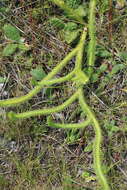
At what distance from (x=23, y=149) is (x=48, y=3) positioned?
106cm

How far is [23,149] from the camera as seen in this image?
262cm

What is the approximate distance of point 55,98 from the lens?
260 cm

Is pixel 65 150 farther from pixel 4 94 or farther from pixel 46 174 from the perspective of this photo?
pixel 4 94

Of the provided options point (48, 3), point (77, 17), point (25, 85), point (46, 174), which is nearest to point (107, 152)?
point (46, 174)

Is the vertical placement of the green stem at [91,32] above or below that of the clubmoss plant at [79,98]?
above

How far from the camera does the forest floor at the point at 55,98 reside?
2.54m

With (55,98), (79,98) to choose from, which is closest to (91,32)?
(79,98)

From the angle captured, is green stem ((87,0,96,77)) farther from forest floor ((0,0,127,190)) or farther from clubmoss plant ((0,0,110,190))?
forest floor ((0,0,127,190))

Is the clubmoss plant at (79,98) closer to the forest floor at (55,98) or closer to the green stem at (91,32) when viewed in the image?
the green stem at (91,32)

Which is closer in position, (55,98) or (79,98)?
(79,98)

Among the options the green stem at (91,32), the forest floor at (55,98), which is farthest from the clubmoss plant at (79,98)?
the forest floor at (55,98)

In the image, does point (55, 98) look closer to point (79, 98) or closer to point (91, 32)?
point (79, 98)

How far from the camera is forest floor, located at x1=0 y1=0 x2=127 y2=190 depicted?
2543mm

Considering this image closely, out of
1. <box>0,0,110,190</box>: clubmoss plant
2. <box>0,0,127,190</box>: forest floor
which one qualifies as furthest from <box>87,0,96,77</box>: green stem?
<box>0,0,127,190</box>: forest floor
